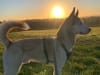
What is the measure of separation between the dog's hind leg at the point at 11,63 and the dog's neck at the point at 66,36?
107cm

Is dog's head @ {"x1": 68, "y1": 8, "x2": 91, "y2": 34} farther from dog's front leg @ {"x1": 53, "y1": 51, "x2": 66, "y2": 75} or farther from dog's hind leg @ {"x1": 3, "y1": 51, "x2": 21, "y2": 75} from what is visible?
dog's hind leg @ {"x1": 3, "y1": 51, "x2": 21, "y2": 75}

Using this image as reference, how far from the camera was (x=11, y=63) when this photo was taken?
354 inches

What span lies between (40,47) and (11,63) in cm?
74

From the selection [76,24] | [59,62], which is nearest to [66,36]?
[76,24]

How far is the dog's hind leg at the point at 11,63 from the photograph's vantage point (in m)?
8.96

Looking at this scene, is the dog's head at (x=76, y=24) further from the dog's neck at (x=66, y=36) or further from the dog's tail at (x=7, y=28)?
the dog's tail at (x=7, y=28)

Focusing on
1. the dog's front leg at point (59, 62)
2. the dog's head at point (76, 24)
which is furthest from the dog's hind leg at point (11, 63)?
the dog's head at point (76, 24)

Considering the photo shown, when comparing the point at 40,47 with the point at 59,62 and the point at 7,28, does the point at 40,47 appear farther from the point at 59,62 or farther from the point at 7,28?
the point at 7,28

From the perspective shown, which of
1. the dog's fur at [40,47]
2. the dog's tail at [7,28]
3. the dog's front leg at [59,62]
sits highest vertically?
the dog's tail at [7,28]

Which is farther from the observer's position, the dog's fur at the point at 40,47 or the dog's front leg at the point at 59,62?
the dog's front leg at the point at 59,62

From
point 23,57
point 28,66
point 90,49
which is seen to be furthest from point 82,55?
point 23,57

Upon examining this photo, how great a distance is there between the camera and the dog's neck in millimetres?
9328

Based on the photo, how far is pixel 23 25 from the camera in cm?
895

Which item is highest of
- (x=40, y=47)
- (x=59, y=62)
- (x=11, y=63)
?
(x=40, y=47)
